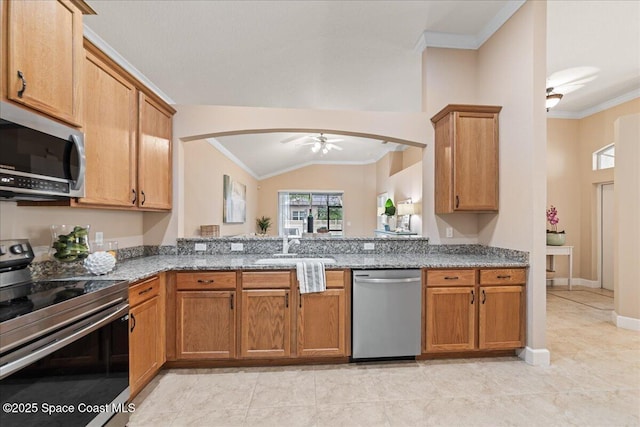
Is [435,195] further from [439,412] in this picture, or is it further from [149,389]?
[149,389]

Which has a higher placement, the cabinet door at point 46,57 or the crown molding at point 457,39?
the crown molding at point 457,39

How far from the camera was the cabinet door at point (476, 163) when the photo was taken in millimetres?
2881

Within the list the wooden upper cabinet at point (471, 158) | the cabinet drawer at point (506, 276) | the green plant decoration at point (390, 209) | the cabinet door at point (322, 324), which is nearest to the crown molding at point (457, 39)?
the wooden upper cabinet at point (471, 158)

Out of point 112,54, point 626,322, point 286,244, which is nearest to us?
point 112,54

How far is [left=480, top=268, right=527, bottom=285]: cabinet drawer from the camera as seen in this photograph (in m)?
2.61

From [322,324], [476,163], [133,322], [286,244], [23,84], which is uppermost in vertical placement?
[23,84]

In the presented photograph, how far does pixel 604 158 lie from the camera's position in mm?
5145

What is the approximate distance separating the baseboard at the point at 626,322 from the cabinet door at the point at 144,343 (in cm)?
494

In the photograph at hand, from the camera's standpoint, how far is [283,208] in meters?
10.1

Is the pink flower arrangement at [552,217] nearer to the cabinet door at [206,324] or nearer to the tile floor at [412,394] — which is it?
the tile floor at [412,394]

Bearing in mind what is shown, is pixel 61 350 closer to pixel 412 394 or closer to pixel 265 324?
pixel 265 324

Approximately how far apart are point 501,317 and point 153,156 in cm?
346

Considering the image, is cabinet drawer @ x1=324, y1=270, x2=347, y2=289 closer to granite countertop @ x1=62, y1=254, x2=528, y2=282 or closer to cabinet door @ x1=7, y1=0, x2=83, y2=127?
granite countertop @ x1=62, y1=254, x2=528, y2=282

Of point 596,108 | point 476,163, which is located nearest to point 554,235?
point 596,108
